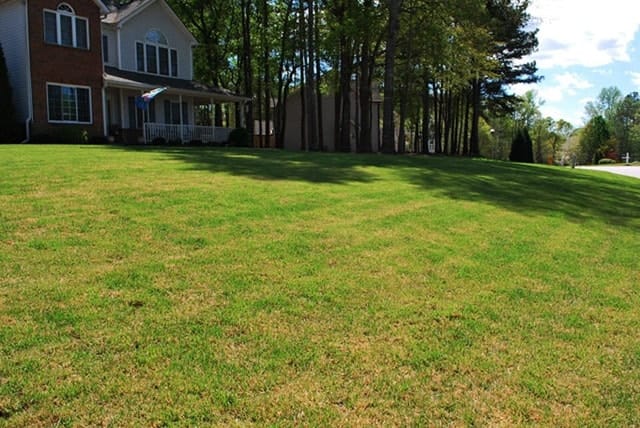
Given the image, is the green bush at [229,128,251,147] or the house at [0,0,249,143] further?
the green bush at [229,128,251,147]

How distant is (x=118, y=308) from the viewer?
12.1ft

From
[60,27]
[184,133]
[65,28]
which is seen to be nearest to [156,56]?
[184,133]

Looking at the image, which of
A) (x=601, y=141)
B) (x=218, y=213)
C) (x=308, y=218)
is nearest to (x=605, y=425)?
(x=308, y=218)

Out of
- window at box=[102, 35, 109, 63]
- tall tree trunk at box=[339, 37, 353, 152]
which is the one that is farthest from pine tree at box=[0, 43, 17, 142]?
tall tree trunk at box=[339, 37, 353, 152]

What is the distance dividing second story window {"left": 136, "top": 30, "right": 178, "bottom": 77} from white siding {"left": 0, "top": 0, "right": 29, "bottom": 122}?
18.3 feet

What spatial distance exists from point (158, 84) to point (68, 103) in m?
4.43

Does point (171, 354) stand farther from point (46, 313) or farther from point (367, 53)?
point (367, 53)

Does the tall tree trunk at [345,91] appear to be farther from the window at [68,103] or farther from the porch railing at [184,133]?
the window at [68,103]

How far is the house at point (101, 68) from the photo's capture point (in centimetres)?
1956

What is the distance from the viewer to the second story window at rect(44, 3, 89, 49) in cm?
1988

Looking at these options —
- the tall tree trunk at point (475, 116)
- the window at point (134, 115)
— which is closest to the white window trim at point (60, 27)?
the window at point (134, 115)

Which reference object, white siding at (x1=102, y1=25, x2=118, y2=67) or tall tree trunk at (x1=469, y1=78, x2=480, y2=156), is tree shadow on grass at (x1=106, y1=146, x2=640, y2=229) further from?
tall tree trunk at (x1=469, y1=78, x2=480, y2=156)

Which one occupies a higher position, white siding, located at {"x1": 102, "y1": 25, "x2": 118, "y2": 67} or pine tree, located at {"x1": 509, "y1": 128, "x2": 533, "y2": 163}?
white siding, located at {"x1": 102, "y1": 25, "x2": 118, "y2": 67}

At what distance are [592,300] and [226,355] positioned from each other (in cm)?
326
